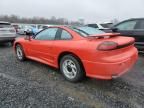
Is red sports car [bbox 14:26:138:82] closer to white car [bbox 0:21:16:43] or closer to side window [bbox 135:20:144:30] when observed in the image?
side window [bbox 135:20:144:30]

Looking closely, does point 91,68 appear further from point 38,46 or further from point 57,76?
point 38,46

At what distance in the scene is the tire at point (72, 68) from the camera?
13.9ft

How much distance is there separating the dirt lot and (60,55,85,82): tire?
15 centimetres

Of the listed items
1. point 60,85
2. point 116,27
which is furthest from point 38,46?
point 116,27

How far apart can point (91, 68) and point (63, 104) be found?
0.99 meters

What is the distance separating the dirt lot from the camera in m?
3.40

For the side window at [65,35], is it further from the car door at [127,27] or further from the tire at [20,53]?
the car door at [127,27]

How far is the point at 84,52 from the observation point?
13.0 feet

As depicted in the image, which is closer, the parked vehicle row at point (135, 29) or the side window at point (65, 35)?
the side window at point (65, 35)

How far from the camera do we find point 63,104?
3.37 meters

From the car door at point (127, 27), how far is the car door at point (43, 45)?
3.52 meters

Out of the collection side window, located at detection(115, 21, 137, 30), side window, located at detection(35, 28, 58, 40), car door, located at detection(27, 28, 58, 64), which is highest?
side window, located at detection(115, 21, 137, 30)

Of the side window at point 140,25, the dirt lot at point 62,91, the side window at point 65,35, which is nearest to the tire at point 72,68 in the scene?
the dirt lot at point 62,91

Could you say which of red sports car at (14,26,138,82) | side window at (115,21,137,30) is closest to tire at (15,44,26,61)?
red sports car at (14,26,138,82)
